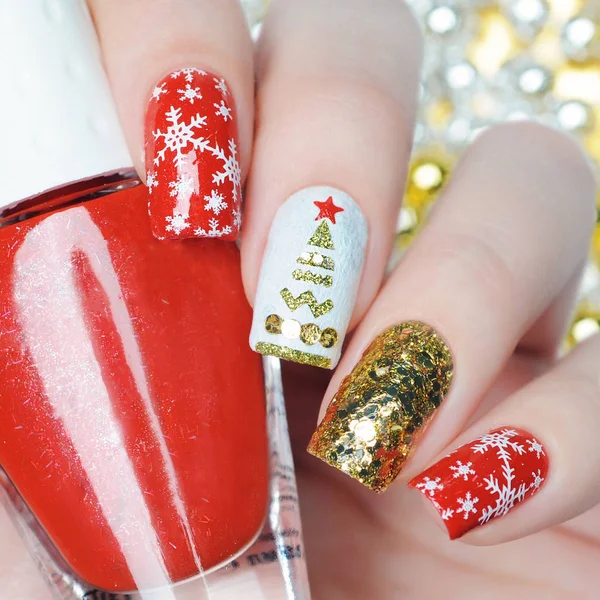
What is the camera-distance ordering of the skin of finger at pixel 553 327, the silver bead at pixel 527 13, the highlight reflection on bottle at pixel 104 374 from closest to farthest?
the highlight reflection on bottle at pixel 104 374 → the skin of finger at pixel 553 327 → the silver bead at pixel 527 13

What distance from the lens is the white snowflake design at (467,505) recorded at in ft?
1.31

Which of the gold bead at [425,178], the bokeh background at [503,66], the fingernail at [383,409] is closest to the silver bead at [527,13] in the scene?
the bokeh background at [503,66]

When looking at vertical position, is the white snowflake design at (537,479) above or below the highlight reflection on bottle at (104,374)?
below

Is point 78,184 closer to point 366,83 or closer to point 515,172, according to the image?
point 366,83

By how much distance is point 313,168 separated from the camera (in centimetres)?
46

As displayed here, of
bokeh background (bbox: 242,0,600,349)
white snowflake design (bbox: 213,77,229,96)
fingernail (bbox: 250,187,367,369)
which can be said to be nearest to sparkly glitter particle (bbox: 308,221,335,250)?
fingernail (bbox: 250,187,367,369)

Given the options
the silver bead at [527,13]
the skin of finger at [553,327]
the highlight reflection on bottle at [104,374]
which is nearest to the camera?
the highlight reflection on bottle at [104,374]

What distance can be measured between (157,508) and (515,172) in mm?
372

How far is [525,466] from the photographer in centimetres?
43

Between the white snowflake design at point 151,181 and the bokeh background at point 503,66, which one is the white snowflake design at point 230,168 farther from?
the bokeh background at point 503,66

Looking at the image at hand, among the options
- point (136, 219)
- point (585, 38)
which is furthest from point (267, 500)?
point (585, 38)

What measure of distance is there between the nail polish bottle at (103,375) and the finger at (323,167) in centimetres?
4

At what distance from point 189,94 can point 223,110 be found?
0.02 meters

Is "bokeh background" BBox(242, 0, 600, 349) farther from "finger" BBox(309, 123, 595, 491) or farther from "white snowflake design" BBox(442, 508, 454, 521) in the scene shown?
"white snowflake design" BBox(442, 508, 454, 521)
